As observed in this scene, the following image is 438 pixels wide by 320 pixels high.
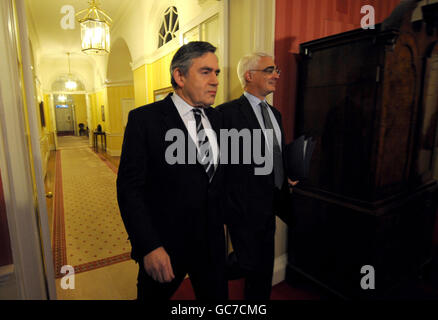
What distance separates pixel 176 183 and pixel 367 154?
1.37 m

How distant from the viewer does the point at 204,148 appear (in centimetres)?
129

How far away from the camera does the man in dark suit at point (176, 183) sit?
1.18m

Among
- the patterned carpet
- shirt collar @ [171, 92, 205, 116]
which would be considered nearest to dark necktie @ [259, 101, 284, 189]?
shirt collar @ [171, 92, 205, 116]

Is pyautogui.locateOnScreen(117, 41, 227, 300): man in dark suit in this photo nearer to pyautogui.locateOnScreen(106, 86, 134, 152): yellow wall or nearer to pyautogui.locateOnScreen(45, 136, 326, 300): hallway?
pyautogui.locateOnScreen(45, 136, 326, 300): hallway

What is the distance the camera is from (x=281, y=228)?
98.3 inches

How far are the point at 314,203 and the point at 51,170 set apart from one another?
7.48 metres

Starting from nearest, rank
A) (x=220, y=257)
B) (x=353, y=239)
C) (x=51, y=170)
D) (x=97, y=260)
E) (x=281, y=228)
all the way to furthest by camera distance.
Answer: (x=220, y=257) → (x=353, y=239) → (x=281, y=228) → (x=97, y=260) → (x=51, y=170)

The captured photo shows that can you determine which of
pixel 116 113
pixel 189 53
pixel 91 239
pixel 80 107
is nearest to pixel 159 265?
pixel 189 53

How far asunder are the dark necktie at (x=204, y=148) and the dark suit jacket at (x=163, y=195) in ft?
0.10

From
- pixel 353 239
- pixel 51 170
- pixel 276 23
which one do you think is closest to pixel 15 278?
pixel 353 239

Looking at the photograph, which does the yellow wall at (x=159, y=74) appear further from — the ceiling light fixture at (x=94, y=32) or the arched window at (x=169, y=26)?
the ceiling light fixture at (x=94, y=32)
